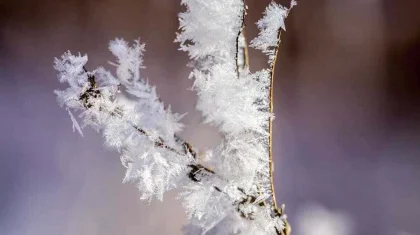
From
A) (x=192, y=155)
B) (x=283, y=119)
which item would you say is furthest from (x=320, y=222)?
(x=192, y=155)

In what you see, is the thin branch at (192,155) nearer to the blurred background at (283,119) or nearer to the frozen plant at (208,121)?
the frozen plant at (208,121)

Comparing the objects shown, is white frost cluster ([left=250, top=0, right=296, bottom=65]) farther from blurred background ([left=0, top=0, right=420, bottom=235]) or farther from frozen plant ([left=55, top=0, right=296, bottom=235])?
blurred background ([left=0, top=0, right=420, bottom=235])

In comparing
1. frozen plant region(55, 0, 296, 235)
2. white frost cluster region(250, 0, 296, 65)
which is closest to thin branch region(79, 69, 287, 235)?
frozen plant region(55, 0, 296, 235)

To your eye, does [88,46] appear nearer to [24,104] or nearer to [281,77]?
[24,104]

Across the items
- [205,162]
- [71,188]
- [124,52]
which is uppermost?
[71,188]

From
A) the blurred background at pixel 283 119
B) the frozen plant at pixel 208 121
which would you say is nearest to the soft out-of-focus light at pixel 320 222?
the blurred background at pixel 283 119

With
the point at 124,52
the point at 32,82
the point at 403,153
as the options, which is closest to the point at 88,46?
the point at 32,82
